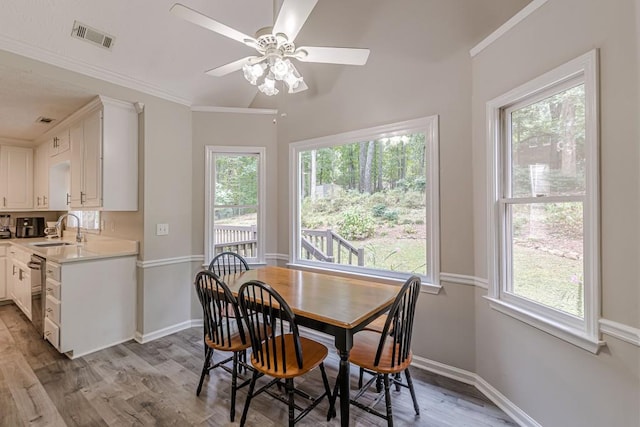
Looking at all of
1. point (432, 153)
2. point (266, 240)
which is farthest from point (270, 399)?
point (432, 153)

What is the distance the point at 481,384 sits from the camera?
224cm

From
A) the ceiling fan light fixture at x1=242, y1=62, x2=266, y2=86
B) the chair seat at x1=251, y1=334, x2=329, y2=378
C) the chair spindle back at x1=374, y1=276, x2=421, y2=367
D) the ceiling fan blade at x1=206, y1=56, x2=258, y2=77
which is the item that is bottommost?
the chair seat at x1=251, y1=334, x2=329, y2=378

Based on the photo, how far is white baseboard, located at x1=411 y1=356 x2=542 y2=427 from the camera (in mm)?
1875

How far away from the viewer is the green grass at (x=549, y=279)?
1646 mm

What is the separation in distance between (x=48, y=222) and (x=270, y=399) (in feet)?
→ 17.5

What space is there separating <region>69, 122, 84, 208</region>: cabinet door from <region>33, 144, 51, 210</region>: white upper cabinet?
1.30 meters

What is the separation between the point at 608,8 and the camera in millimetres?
1398

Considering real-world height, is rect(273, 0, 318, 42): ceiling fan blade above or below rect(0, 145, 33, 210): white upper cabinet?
above

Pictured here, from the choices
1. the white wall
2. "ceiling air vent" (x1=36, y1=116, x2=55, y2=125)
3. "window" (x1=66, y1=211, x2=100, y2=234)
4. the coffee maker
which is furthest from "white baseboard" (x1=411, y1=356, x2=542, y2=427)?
the coffee maker

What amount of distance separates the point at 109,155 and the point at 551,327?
3960mm

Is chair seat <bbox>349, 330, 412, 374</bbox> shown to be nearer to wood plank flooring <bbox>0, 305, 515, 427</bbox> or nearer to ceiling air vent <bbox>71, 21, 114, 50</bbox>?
wood plank flooring <bbox>0, 305, 515, 427</bbox>

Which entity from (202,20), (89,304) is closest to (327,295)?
A: (202,20)

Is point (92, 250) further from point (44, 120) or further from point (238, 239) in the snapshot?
point (44, 120)

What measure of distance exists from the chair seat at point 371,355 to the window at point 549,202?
857mm
